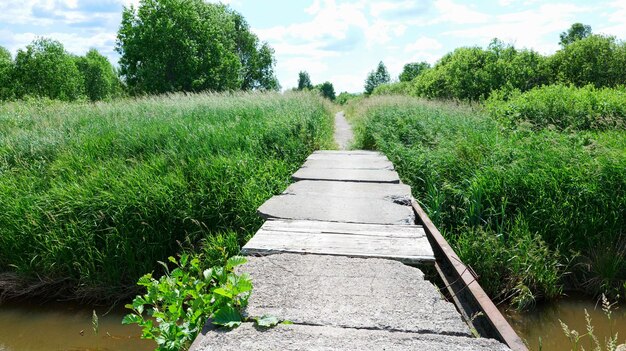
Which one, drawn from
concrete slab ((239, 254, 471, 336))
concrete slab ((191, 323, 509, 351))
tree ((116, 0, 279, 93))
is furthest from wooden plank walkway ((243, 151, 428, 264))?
tree ((116, 0, 279, 93))

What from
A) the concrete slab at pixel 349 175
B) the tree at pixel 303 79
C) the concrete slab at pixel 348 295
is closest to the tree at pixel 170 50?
the concrete slab at pixel 349 175

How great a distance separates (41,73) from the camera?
107 feet

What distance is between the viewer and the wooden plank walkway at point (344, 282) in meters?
2.20

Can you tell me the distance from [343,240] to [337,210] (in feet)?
2.84

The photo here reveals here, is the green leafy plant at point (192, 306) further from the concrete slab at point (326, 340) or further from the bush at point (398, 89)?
the bush at point (398, 89)

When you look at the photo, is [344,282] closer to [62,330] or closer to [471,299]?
[471,299]

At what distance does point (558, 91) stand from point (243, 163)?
8.80 metres

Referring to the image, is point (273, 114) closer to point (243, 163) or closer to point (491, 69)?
point (243, 163)

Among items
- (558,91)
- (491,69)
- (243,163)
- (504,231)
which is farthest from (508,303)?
(491,69)

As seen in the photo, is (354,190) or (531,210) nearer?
(354,190)

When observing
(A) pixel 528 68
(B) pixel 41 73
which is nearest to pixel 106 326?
(A) pixel 528 68

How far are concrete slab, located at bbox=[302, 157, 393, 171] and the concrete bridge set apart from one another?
67.8 inches

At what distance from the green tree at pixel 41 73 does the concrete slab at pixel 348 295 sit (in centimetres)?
3422

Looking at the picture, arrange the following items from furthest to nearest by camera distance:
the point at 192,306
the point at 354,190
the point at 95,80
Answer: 1. the point at 95,80
2. the point at 354,190
3. the point at 192,306
